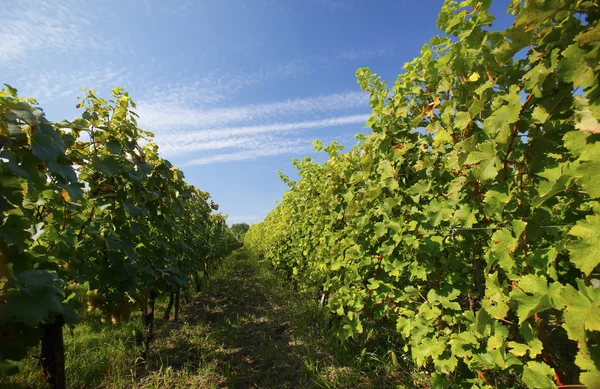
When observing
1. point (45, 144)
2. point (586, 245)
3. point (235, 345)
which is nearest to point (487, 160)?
point (586, 245)

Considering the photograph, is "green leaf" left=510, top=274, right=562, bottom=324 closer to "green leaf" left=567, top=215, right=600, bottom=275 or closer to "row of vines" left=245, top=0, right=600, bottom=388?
"row of vines" left=245, top=0, right=600, bottom=388

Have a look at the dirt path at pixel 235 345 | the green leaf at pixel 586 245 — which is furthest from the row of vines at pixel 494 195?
the dirt path at pixel 235 345

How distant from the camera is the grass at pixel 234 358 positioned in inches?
126

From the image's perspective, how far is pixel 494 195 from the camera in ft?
4.70

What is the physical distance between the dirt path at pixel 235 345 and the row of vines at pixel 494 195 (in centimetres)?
115

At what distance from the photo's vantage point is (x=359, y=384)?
3049 millimetres

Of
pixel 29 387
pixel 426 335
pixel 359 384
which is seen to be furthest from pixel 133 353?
pixel 426 335

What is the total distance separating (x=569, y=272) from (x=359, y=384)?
2.10 m

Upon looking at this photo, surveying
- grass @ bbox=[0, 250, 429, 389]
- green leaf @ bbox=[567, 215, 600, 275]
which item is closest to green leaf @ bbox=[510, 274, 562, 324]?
green leaf @ bbox=[567, 215, 600, 275]

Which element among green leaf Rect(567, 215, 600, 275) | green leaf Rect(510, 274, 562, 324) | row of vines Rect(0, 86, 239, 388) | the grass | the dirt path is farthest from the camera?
the dirt path

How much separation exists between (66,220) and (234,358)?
9.45ft

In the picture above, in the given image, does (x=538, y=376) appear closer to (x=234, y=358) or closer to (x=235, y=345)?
(x=234, y=358)

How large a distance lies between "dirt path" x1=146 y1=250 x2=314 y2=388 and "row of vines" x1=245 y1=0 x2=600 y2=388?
115cm

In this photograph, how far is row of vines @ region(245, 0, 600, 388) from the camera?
0.98 metres
